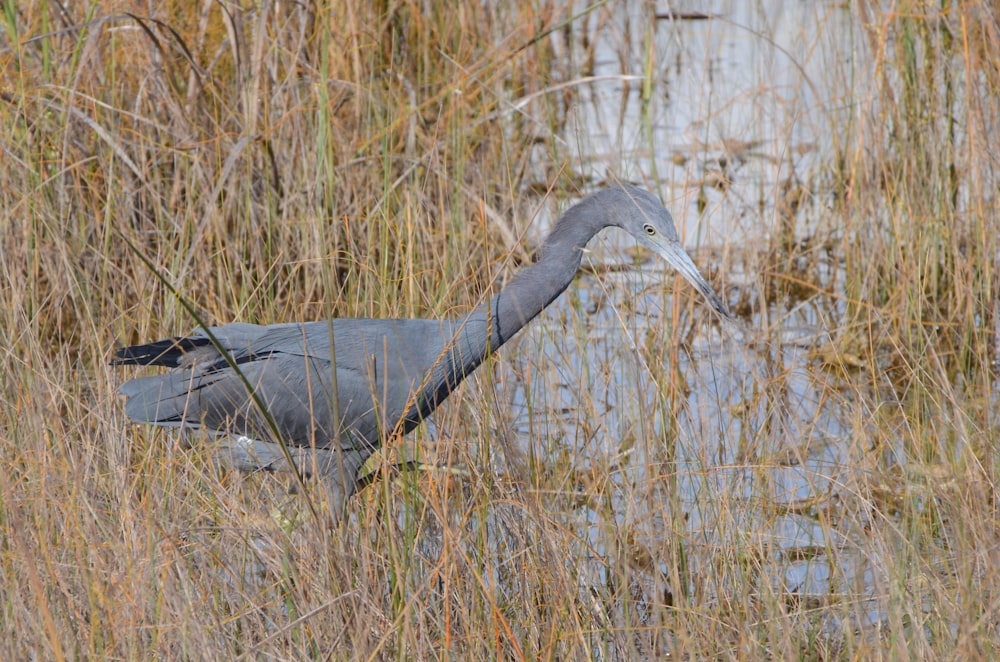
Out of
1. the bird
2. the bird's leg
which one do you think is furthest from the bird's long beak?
the bird's leg

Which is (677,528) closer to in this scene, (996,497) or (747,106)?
(996,497)

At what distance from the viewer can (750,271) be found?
162 inches

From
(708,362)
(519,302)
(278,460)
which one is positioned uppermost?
(519,302)

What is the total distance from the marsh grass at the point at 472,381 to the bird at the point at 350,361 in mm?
75

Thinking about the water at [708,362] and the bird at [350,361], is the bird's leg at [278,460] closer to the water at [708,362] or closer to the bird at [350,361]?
the bird at [350,361]

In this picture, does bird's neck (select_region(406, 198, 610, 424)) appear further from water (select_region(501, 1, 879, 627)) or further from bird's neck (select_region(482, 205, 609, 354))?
water (select_region(501, 1, 879, 627))

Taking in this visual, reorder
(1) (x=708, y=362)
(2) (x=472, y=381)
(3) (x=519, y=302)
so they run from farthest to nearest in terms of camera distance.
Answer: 1. (1) (x=708, y=362)
2. (2) (x=472, y=381)
3. (3) (x=519, y=302)

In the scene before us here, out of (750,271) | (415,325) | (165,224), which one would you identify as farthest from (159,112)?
(750,271)

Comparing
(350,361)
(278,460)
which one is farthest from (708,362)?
(278,460)

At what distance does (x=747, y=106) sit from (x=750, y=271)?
1.14 metres

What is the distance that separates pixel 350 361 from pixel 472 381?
0.30 metres

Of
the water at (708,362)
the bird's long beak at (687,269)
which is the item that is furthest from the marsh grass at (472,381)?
the bird's long beak at (687,269)

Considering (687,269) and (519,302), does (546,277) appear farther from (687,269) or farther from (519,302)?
(687,269)

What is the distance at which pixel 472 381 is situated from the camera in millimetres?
3047
